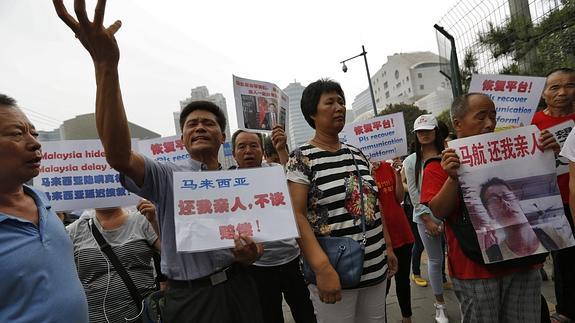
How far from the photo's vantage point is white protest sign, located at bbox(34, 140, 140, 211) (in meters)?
2.79

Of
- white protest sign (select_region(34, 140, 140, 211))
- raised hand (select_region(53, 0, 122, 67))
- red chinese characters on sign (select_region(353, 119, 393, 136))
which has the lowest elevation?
white protest sign (select_region(34, 140, 140, 211))

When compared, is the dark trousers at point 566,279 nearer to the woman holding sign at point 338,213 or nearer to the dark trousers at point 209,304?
the woman holding sign at point 338,213

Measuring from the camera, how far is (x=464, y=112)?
2.31m

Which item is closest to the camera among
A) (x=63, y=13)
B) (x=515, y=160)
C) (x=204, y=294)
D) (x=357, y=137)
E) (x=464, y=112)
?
(x=63, y=13)

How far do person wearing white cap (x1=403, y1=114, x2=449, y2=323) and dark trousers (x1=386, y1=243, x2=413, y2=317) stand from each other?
30 cm

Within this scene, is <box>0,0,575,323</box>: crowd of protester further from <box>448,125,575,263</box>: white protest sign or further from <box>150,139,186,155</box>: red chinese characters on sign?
<box>150,139,186,155</box>: red chinese characters on sign

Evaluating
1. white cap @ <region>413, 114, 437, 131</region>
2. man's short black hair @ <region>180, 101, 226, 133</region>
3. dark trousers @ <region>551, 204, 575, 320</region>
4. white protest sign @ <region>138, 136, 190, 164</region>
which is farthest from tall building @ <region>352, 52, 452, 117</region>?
man's short black hair @ <region>180, 101, 226, 133</region>

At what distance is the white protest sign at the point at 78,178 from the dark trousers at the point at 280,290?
1.15 m

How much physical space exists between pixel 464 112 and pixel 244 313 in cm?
173

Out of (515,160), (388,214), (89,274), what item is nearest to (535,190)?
(515,160)

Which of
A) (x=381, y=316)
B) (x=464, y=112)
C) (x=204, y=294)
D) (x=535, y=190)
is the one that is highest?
(x=464, y=112)

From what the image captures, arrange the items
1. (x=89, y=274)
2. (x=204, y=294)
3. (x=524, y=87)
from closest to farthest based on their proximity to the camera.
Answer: (x=204, y=294)
(x=89, y=274)
(x=524, y=87)

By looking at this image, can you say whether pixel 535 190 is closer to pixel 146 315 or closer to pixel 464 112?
pixel 464 112

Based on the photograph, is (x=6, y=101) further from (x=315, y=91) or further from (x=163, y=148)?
(x=163, y=148)
